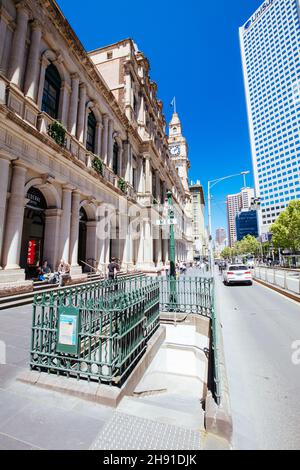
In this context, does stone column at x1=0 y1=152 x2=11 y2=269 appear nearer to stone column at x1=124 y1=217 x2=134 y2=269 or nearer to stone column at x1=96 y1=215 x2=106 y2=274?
stone column at x1=96 y1=215 x2=106 y2=274

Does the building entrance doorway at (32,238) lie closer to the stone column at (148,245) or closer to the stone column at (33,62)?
the stone column at (33,62)

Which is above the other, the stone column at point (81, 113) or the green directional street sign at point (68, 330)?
the stone column at point (81, 113)

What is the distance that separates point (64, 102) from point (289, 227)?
149ft

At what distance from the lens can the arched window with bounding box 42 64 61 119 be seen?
13.0 metres

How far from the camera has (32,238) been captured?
15.0m

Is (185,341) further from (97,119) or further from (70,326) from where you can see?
(97,119)

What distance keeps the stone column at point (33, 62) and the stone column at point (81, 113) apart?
3.94 meters

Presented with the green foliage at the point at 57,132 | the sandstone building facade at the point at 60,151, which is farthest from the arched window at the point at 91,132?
the green foliage at the point at 57,132

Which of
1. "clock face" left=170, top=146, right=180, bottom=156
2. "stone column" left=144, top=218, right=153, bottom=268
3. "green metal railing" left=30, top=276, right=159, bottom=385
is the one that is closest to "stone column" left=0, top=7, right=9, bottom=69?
"green metal railing" left=30, top=276, right=159, bottom=385

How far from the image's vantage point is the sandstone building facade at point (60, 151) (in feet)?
31.2

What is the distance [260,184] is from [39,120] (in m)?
132

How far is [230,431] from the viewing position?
8.12ft

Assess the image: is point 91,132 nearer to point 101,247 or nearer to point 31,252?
point 101,247

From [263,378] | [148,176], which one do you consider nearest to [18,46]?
[263,378]
